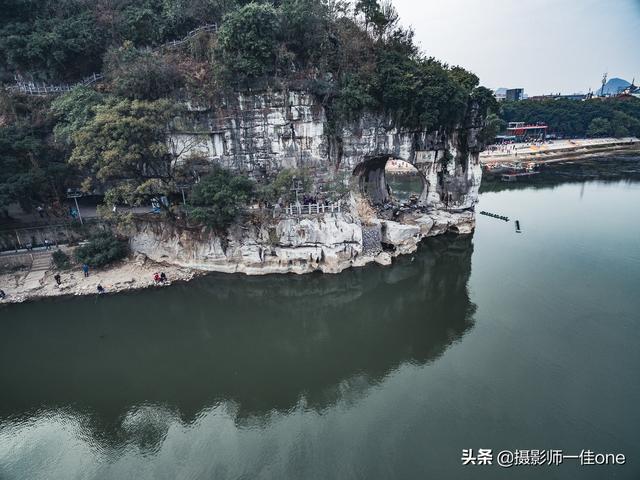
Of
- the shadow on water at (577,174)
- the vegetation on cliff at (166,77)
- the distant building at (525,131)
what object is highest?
the vegetation on cliff at (166,77)

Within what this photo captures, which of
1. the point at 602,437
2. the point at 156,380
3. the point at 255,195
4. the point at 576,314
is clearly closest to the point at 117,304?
the point at 156,380

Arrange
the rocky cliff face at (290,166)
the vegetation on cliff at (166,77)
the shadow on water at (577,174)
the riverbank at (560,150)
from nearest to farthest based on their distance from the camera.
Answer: the vegetation on cliff at (166,77)
the rocky cliff face at (290,166)
the shadow on water at (577,174)
the riverbank at (560,150)

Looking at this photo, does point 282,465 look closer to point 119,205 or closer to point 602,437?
point 602,437

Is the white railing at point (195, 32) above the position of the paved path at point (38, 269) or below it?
above

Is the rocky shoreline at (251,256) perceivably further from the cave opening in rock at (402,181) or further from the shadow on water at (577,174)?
the shadow on water at (577,174)

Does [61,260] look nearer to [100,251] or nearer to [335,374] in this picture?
[100,251]

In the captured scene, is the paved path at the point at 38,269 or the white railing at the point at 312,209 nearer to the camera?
the paved path at the point at 38,269

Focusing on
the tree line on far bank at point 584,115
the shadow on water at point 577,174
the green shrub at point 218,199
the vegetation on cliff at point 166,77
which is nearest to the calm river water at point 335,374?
the green shrub at point 218,199
